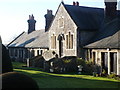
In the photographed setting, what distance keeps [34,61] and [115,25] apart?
46.8 ft

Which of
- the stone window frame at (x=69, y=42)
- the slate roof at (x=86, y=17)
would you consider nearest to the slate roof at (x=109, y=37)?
the slate roof at (x=86, y=17)

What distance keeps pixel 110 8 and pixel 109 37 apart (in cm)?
765

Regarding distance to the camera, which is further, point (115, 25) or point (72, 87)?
point (115, 25)

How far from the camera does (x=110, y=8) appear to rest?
3294 cm

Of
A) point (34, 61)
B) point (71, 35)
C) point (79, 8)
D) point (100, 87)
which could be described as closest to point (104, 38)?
point (71, 35)

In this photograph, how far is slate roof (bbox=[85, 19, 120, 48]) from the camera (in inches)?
963

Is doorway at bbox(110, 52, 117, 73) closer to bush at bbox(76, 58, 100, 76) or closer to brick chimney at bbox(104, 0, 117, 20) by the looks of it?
bush at bbox(76, 58, 100, 76)

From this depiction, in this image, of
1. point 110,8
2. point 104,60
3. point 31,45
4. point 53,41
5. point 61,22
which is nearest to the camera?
point 104,60

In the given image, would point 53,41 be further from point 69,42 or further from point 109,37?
point 109,37

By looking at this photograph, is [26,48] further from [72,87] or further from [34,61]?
[72,87]

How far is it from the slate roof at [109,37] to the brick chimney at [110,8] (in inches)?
80.3

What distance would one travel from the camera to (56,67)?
28453 millimetres

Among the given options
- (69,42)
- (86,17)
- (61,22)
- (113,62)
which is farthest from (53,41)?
(113,62)

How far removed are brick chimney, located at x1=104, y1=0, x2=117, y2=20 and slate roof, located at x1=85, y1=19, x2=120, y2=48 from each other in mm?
2040
